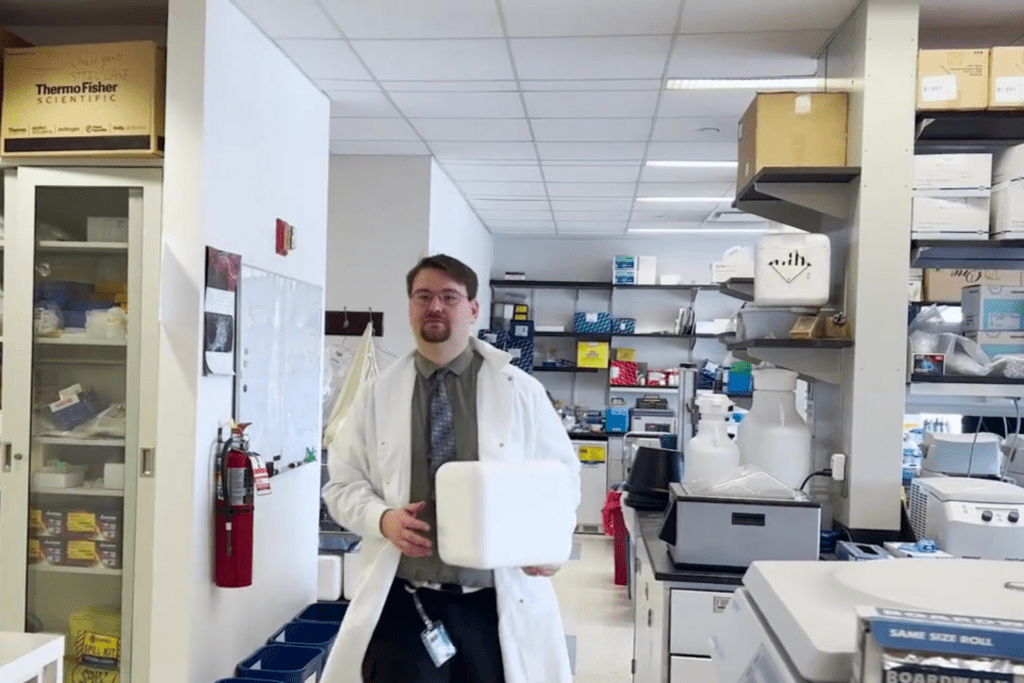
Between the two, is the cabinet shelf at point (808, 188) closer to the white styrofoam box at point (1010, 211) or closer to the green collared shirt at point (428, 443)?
the white styrofoam box at point (1010, 211)

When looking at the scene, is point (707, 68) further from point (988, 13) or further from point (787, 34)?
point (988, 13)

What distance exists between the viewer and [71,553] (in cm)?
292

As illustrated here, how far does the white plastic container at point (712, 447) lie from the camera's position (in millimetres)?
2652

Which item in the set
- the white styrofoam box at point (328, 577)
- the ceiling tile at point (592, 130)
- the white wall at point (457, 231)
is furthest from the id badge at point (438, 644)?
the white wall at point (457, 231)

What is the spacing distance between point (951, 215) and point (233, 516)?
258cm

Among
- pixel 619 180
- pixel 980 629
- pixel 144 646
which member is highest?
pixel 619 180

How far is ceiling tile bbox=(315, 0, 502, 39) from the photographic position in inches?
114

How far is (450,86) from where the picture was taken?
3793mm

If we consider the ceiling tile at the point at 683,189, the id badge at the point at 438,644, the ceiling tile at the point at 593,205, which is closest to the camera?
the id badge at the point at 438,644

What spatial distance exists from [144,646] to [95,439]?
0.73 m

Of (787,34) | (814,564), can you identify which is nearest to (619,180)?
(787,34)

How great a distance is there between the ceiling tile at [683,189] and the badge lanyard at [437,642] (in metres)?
4.29

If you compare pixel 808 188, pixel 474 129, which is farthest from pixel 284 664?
pixel 474 129

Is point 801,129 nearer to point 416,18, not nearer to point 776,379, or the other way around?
point 776,379
